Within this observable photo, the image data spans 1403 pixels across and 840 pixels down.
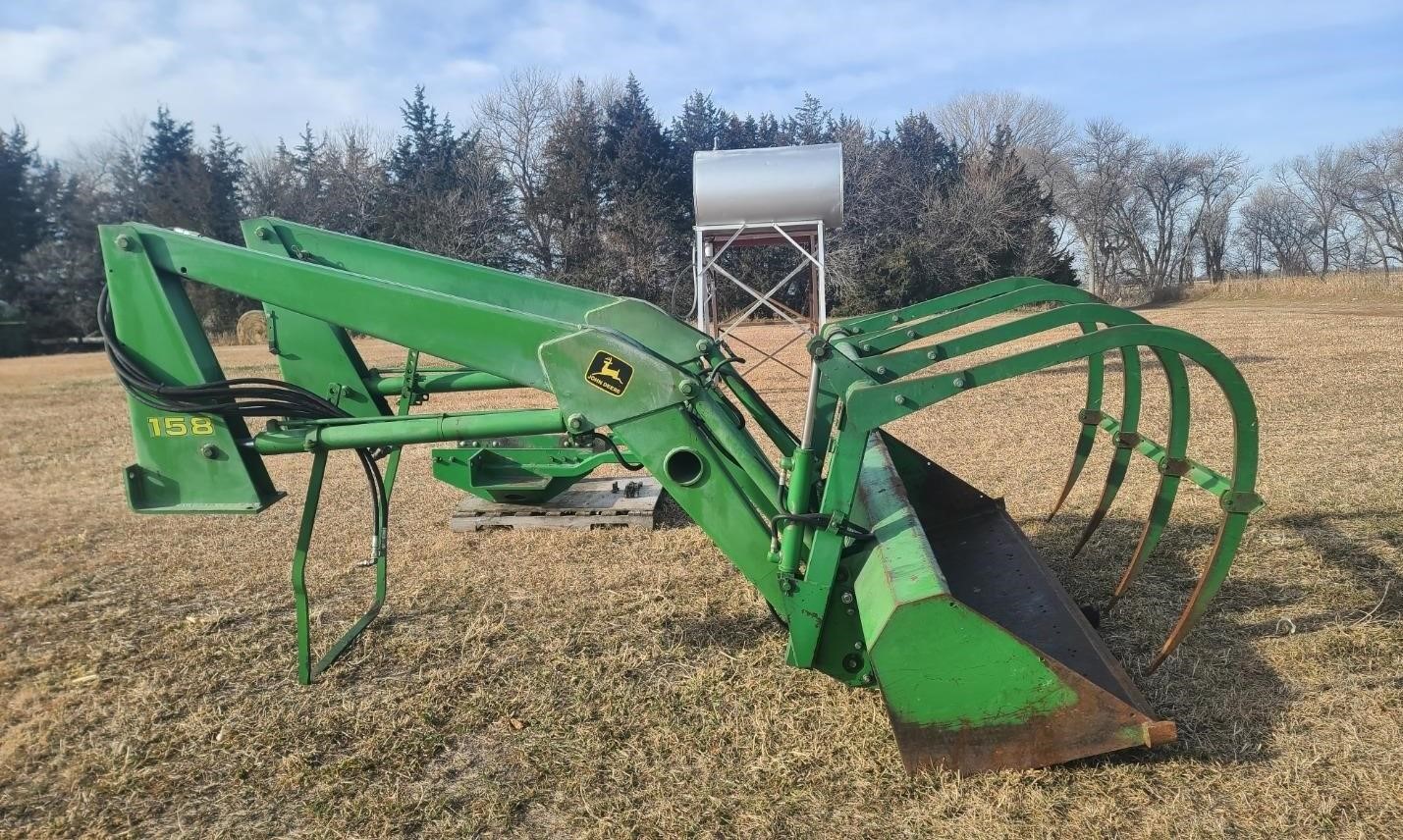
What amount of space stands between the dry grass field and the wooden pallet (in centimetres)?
12

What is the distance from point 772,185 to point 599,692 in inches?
317

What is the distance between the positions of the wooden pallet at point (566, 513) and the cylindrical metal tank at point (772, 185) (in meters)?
5.54

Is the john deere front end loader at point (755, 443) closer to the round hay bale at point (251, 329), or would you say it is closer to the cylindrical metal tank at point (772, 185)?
the cylindrical metal tank at point (772, 185)

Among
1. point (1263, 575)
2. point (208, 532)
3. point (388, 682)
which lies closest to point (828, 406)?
point (388, 682)

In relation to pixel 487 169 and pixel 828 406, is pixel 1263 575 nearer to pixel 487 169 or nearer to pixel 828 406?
pixel 828 406

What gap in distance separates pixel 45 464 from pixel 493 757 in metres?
7.94

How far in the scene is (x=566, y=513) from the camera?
5.62m

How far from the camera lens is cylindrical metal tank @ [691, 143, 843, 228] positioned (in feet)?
33.8

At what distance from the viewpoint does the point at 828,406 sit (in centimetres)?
314

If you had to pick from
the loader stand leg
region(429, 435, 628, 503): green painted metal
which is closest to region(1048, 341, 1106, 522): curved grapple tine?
region(429, 435, 628, 503): green painted metal

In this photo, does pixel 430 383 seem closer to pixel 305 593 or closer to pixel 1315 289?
pixel 305 593

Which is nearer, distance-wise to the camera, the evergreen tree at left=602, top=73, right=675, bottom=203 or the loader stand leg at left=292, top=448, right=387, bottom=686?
the loader stand leg at left=292, top=448, right=387, bottom=686

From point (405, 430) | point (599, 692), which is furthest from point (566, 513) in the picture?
point (405, 430)

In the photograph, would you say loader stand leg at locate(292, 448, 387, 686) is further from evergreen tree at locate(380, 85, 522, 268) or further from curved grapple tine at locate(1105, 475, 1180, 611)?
evergreen tree at locate(380, 85, 522, 268)
